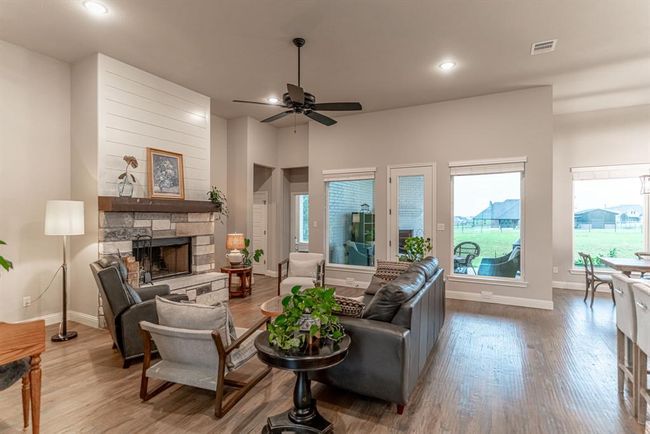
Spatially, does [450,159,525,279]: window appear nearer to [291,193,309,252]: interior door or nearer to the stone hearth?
[291,193,309,252]: interior door

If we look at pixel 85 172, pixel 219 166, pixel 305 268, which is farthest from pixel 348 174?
pixel 85 172

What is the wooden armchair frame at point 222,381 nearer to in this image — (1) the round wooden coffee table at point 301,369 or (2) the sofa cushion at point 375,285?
(1) the round wooden coffee table at point 301,369

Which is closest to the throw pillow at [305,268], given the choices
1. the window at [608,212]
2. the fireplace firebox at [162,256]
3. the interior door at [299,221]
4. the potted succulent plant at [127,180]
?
the fireplace firebox at [162,256]

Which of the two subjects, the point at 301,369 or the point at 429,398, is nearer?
the point at 301,369

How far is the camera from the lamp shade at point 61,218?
3676mm

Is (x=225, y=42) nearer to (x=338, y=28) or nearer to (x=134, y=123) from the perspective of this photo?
(x=338, y=28)

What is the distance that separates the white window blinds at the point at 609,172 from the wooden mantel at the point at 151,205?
6.85 metres

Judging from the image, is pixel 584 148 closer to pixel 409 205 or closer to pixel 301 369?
pixel 409 205

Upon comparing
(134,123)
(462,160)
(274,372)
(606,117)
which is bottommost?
(274,372)

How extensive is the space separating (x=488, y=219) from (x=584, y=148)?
273cm

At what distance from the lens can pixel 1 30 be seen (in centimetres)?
369

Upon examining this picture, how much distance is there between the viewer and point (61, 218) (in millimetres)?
3699

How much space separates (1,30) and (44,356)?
3.57 m

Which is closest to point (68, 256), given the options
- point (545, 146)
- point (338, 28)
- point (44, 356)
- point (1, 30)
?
point (44, 356)
